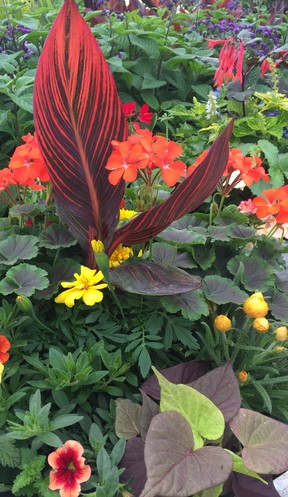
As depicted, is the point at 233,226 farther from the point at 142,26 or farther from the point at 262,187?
the point at 142,26

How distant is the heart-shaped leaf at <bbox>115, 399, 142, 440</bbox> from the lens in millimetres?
1015

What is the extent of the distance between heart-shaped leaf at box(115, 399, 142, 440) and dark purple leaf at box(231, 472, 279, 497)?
0.62 ft

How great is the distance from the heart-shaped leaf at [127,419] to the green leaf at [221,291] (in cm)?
25

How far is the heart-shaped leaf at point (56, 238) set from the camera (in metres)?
1.18

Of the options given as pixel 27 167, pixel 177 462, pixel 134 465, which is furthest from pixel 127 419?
pixel 27 167

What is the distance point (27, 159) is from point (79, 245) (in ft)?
0.74

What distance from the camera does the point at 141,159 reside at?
1.05 m

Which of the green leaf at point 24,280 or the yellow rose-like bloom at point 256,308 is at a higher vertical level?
the yellow rose-like bloom at point 256,308

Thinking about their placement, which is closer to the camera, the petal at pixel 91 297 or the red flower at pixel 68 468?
the red flower at pixel 68 468

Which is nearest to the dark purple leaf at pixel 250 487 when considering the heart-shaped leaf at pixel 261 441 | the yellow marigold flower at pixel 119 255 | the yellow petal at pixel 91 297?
the heart-shaped leaf at pixel 261 441

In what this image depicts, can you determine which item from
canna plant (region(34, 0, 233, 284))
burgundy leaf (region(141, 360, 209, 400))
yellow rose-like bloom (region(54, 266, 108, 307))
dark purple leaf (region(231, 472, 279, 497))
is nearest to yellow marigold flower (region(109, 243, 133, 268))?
canna plant (region(34, 0, 233, 284))

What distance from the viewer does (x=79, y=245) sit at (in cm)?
129

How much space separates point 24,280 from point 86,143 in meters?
0.29

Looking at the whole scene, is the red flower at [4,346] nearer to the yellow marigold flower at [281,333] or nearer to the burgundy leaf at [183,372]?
the burgundy leaf at [183,372]
